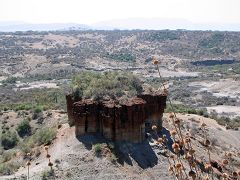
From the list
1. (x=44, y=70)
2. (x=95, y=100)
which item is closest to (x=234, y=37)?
(x=44, y=70)

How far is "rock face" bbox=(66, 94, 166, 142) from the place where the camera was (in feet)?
99.4

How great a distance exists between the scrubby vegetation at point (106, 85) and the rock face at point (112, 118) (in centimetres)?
144

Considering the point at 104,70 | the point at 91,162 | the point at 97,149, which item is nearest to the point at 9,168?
the point at 91,162

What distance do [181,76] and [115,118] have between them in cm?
9350

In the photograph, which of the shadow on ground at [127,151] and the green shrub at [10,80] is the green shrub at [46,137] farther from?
the green shrub at [10,80]

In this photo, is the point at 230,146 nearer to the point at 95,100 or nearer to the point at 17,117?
the point at 95,100

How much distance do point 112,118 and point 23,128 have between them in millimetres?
18460

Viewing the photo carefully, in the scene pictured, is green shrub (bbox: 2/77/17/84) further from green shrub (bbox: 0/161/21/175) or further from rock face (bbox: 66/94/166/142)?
rock face (bbox: 66/94/166/142)

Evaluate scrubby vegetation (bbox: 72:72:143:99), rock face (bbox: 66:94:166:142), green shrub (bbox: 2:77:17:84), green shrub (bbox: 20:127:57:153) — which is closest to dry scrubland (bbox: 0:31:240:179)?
green shrub (bbox: 20:127:57:153)

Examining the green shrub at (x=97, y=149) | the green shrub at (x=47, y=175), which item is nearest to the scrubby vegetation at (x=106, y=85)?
the green shrub at (x=97, y=149)

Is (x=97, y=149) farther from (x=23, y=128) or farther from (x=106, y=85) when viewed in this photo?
(x=23, y=128)

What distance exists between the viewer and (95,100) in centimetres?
3197

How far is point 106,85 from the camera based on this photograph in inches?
1336

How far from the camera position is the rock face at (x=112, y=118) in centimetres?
3030
